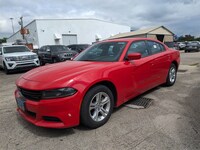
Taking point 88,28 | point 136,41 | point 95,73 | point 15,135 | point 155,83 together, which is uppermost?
point 88,28

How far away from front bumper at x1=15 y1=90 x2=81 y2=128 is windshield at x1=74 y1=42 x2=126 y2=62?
1413 mm

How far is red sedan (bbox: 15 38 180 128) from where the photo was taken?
2873mm

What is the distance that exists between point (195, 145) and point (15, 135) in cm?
284

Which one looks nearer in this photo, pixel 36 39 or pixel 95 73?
pixel 95 73

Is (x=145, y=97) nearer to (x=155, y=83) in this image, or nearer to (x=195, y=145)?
(x=155, y=83)

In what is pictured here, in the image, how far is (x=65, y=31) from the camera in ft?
118

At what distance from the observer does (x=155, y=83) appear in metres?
4.95

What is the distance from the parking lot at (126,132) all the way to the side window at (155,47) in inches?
58.0

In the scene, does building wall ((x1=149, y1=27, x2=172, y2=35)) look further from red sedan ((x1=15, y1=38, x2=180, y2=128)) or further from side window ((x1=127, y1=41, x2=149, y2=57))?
red sedan ((x1=15, y1=38, x2=180, y2=128))

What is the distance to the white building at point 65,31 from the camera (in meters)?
33.9

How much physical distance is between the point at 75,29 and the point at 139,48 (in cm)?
3402

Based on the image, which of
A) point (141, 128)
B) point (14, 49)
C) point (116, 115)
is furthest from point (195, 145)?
point (14, 49)

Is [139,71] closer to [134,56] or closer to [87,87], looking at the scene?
[134,56]

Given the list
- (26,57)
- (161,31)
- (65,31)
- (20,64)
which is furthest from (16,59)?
(161,31)
